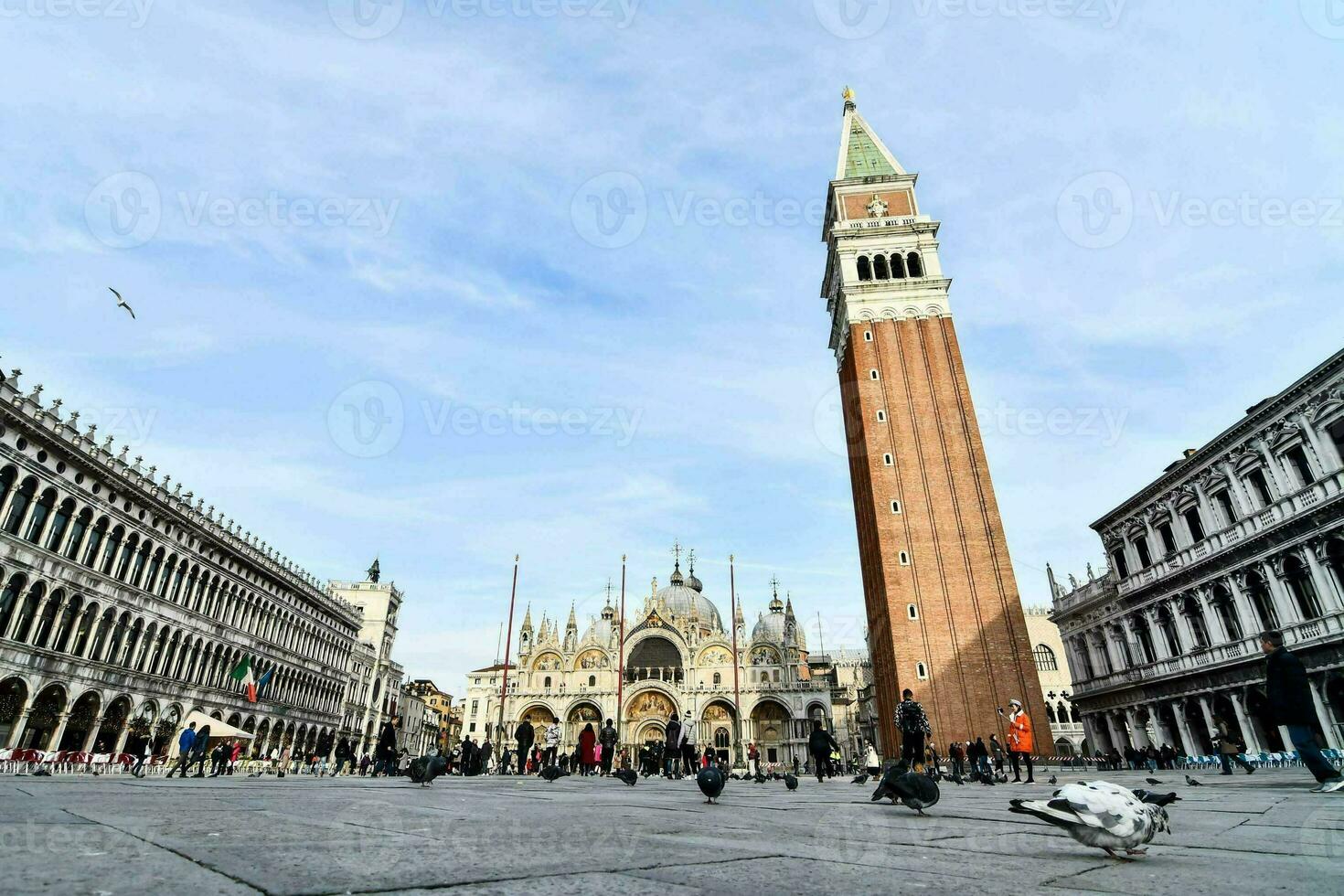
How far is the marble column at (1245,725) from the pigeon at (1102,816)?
Result: 25363 mm

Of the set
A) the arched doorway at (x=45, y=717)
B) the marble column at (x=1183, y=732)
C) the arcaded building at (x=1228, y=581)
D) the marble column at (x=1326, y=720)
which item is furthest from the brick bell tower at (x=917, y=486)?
the arched doorway at (x=45, y=717)

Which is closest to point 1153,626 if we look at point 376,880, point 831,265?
point 831,265

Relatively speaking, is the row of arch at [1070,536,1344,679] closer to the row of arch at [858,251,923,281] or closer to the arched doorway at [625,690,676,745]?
the row of arch at [858,251,923,281]

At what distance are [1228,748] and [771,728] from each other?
38678 mm

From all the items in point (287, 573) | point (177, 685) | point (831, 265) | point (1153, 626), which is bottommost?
point (177, 685)

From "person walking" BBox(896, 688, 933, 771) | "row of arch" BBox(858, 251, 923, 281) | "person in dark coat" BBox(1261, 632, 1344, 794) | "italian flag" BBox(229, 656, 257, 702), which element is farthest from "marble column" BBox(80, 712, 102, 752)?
"row of arch" BBox(858, 251, 923, 281)

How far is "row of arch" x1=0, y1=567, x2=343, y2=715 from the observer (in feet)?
73.7

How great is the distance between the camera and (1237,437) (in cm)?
2312

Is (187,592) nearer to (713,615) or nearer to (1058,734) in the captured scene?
(713,615)

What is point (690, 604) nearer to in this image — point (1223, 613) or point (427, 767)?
point (1223, 613)

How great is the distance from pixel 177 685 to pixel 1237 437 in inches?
1652

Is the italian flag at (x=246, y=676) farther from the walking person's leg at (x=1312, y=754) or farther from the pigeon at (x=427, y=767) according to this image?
the walking person's leg at (x=1312, y=754)

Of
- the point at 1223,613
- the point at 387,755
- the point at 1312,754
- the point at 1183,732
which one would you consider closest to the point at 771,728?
the point at 1183,732

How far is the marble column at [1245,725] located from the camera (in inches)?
862
